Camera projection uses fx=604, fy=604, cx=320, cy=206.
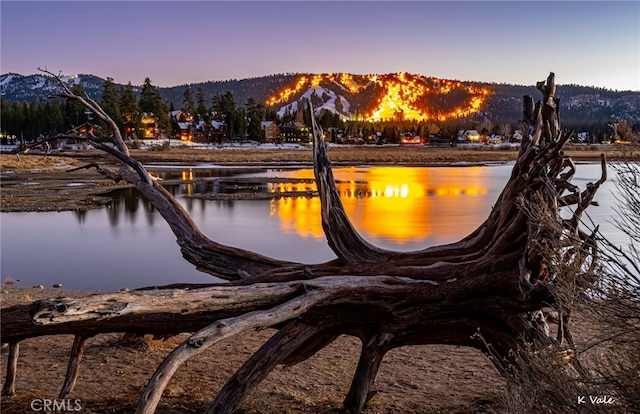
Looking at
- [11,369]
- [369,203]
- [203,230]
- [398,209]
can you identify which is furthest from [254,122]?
[11,369]

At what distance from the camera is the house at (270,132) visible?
93125mm

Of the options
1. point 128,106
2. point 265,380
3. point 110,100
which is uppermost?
point 110,100

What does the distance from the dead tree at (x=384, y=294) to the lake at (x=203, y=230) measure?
639 cm

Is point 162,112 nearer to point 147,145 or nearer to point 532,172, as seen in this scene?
point 147,145

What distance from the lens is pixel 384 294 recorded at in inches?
212

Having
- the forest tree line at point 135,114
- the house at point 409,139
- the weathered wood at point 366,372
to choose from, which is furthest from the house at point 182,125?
the weathered wood at point 366,372

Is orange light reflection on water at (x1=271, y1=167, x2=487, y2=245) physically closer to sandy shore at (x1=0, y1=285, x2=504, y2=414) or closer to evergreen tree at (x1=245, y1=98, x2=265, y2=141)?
sandy shore at (x1=0, y1=285, x2=504, y2=414)

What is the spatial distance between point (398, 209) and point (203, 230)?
9.25 metres

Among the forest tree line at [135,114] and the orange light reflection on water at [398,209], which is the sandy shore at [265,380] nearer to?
the orange light reflection on water at [398,209]

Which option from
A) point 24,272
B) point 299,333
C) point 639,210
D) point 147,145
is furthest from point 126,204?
point 147,145

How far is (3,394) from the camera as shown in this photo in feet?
18.4

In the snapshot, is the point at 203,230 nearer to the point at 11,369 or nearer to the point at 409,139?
the point at 11,369

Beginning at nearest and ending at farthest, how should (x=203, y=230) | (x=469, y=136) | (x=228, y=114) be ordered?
1. (x=203, y=230)
2. (x=228, y=114)
3. (x=469, y=136)

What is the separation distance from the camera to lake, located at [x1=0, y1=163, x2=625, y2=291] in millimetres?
12992
